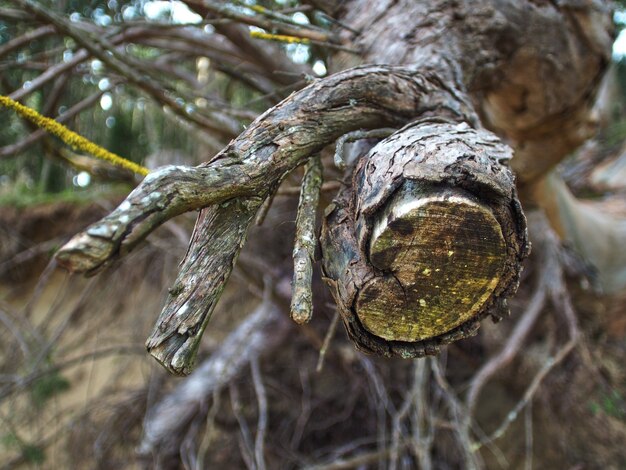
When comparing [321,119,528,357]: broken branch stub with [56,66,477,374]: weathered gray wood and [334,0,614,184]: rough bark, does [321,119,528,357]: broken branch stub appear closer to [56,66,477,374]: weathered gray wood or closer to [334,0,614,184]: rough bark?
[56,66,477,374]: weathered gray wood

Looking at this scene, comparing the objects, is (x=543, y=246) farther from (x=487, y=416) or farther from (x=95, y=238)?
(x=95, y=238)

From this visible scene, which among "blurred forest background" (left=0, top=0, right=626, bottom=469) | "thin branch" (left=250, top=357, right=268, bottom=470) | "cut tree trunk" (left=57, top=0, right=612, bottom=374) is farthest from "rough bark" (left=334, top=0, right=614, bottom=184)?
"thin branch" (left=250, top=357, right=268, bottom=470)

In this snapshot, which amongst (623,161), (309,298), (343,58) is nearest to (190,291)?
(309,298)

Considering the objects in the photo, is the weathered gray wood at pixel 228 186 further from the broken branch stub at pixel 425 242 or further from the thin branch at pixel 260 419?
the thin branch at pixel 260 419

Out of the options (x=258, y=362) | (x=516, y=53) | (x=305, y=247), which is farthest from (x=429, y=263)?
(x=258, y=362)

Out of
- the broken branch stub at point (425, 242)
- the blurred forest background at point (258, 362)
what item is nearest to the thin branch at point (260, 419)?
the blurred forest background at point (258, 362)

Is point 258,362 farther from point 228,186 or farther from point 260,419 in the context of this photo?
point 228,186

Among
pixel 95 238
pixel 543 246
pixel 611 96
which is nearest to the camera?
pixel 95 238
